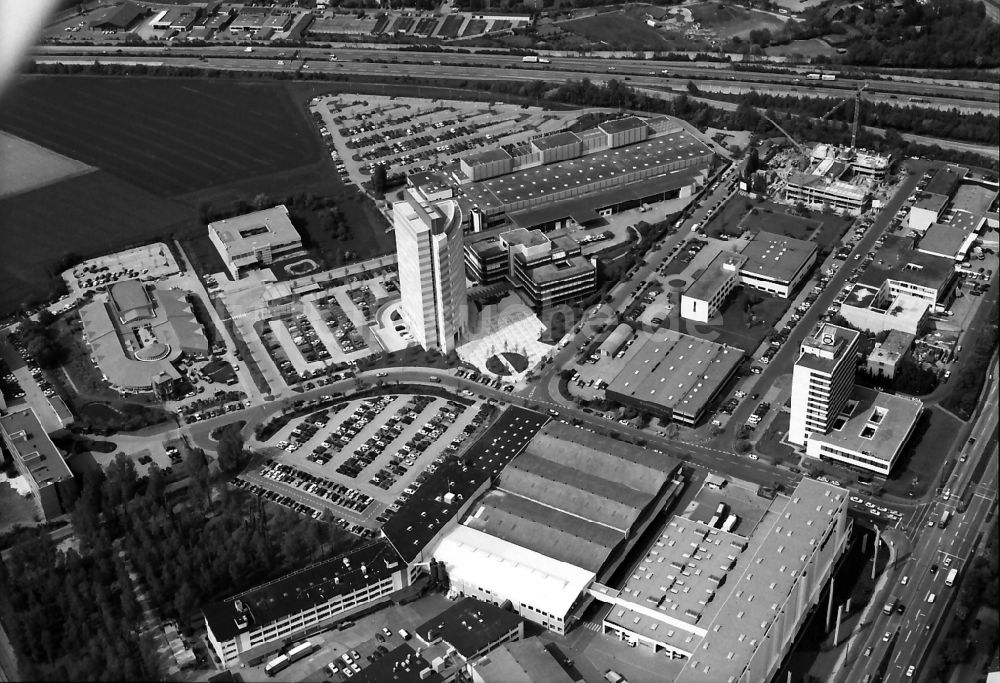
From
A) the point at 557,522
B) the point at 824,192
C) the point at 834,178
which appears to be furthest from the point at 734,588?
the point at 834,178

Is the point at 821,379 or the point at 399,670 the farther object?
the point at 821,379

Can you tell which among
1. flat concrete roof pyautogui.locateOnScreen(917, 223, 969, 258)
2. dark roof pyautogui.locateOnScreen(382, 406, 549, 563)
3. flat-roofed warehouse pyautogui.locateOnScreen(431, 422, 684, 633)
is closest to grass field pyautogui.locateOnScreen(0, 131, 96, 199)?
dark roof pyautogui.locateOnScreen(382, 406, 549, 563)

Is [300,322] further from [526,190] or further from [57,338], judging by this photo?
[526,190]

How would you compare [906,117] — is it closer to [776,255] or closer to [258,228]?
[776,255]

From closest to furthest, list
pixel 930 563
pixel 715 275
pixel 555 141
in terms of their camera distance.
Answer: pixel 930 563 → pixel 715 275 → pixel 555 141

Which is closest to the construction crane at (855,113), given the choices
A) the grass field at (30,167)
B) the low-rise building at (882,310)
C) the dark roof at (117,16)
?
the low-rise building at (882,310)

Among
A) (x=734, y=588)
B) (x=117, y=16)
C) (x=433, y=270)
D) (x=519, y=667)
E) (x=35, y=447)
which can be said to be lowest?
(x=734, y=588)

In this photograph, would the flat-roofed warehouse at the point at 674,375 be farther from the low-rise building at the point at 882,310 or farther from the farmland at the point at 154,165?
the farmland at the point at 154,165

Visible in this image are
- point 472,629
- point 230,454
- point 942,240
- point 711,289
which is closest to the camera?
point 472,629
